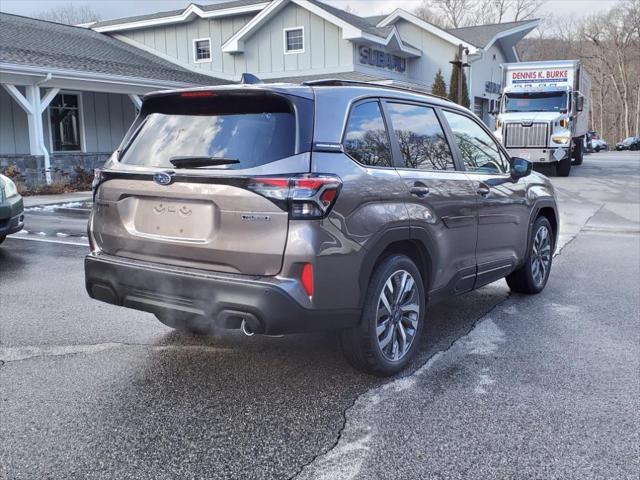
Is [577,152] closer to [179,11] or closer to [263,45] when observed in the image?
[263,45]

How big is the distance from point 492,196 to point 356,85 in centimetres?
170

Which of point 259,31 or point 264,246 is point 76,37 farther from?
point 264,246

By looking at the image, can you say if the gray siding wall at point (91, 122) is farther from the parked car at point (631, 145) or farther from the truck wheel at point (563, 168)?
the parked car at point (631, 145)

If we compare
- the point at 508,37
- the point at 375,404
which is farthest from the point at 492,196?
the point at 508,37

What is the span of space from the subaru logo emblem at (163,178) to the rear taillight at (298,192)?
21.6 inches

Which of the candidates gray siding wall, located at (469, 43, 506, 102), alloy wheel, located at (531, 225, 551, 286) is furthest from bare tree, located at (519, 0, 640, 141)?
alloy wheel, located at (531, 225, 551, 286)

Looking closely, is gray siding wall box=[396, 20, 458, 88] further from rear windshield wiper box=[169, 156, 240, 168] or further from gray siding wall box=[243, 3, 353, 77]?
rear windshield wiper box=[169, 156, 240, 168]

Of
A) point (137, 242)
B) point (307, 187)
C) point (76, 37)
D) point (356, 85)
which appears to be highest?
point (76, 37)

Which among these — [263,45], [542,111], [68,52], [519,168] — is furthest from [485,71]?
[519,168]

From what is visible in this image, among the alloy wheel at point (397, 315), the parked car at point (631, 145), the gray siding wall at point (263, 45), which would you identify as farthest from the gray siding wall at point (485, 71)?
the alloy wheel at point (397, 315)

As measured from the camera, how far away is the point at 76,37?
79.2 feet

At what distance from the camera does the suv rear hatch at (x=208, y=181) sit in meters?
3.43

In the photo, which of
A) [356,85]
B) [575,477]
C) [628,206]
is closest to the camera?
[575,477]

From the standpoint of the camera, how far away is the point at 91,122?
2089 centimetres
